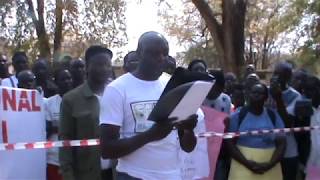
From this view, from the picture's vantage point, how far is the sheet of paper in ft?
10.7

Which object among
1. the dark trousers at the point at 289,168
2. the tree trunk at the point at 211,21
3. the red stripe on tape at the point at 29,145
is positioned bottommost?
the dark trousers at the point at 289,168

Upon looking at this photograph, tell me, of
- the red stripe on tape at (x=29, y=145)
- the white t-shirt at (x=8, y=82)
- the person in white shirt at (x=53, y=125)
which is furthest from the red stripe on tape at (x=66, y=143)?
the white t-shirt at (x=8, y=82)

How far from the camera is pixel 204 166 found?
569cm

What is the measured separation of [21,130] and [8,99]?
31 centimetres

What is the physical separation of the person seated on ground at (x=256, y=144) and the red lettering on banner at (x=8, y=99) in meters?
2.43

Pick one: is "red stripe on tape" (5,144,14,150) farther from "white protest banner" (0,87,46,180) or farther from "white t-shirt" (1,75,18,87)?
"white t-shirt" (1,75,18,87)

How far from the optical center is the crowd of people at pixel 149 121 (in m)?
3.50

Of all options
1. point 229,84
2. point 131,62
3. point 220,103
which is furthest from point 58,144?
point 229,84

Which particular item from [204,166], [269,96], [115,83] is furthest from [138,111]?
[269,96]

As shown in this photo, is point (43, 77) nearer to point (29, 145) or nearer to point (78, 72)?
point (78, 72)

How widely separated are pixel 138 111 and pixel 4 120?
1.55 meters

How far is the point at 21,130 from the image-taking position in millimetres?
4844

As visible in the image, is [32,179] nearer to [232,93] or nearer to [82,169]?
[82,169]

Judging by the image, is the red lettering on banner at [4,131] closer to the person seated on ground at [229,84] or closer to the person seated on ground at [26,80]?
the person seated on ground at [26,80]
